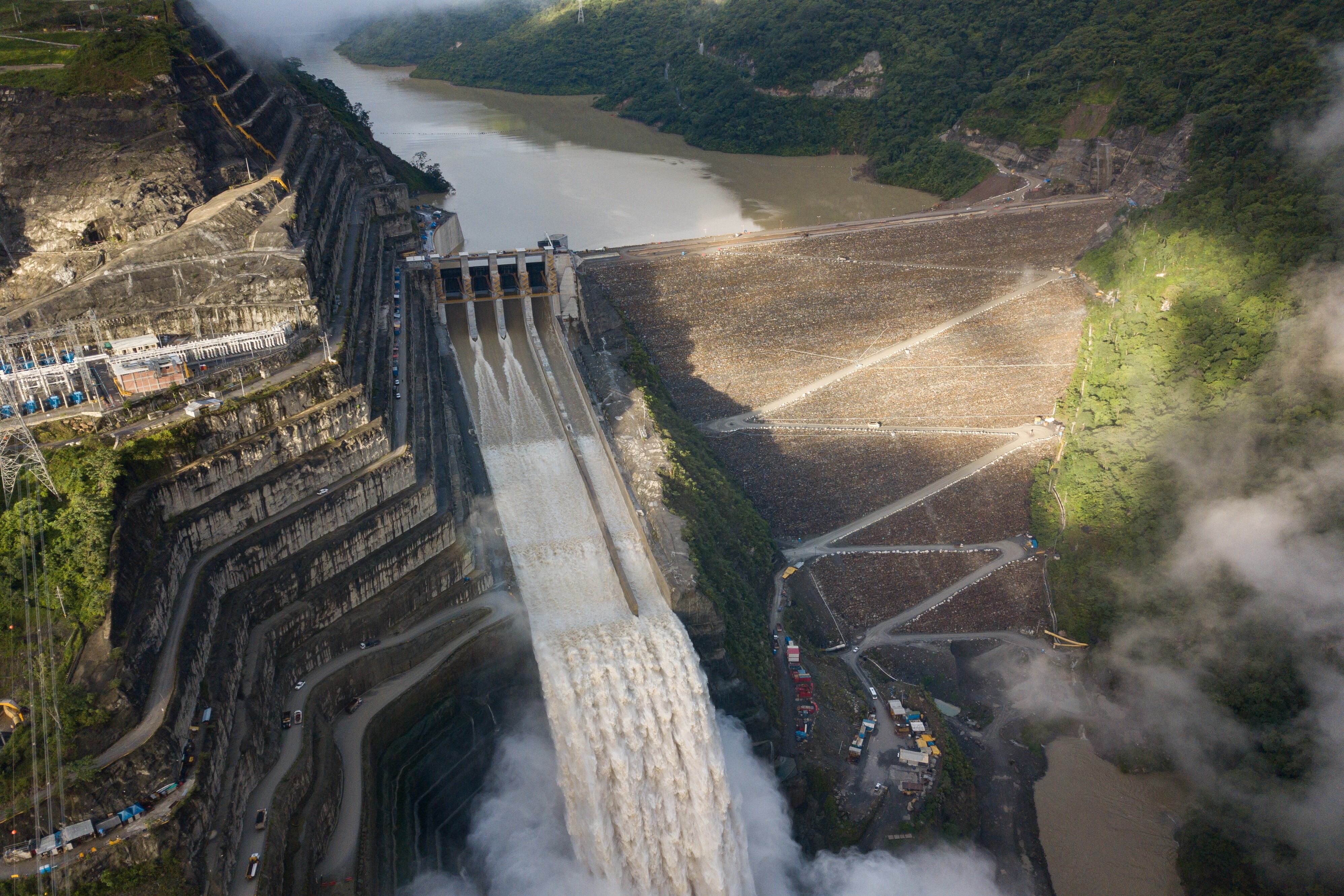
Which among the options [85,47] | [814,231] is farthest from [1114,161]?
[85,47]

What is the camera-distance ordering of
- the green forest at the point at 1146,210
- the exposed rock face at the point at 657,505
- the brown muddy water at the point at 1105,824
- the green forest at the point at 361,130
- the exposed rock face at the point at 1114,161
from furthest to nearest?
the green forest at the point at 361,130 → the exposed rock face at the point at 1114,161 → the green forest at the point at 1146,210 → the brown muddy water at the point at 1105,824 → the exposed rock face at the point at 657,505

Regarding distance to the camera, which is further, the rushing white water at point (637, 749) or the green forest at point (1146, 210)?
the green forest at point (1146, 210)

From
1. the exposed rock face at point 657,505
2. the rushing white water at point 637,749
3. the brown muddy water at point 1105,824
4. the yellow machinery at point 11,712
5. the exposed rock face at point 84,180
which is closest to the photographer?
the yellow machinery at point 11,712

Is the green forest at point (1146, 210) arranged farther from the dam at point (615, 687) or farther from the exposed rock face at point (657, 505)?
the dam at point (615, 687)

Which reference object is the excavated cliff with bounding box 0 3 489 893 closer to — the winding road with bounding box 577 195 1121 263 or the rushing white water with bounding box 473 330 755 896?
the rushing white water with bounding box 473 330 755 896

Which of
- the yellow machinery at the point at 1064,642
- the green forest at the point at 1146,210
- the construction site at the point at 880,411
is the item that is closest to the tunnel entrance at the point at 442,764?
the construction site at the point at 880,411

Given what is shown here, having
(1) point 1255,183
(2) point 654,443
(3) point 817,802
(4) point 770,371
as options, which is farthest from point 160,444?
(1) point 1255,183

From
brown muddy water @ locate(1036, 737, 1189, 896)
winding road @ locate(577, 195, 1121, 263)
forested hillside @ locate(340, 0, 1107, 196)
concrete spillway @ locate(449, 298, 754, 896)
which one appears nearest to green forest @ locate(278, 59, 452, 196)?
winding road @ locate(577, 195, 1121, 263)
